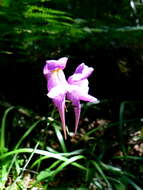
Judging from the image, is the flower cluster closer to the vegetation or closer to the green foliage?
the green foliage

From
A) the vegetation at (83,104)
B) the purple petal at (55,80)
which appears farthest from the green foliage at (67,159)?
the purple petal at (55,80)

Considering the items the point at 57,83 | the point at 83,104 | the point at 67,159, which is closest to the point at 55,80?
the point at 57,83

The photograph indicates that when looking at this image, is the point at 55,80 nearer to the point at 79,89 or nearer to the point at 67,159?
the point at 79,89

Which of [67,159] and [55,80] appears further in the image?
[67,159]

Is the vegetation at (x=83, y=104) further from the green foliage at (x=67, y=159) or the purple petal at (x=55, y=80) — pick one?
the purple petal at (x=55, y=80)

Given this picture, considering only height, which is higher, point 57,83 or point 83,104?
point 57,83

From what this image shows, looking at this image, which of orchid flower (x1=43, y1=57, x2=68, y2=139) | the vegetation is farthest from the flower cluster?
the vegetation
